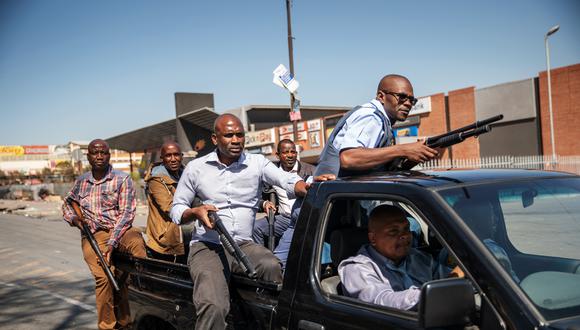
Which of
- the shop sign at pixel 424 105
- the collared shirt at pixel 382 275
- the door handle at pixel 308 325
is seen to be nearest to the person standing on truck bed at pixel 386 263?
the collared shirt at pixel 382 275

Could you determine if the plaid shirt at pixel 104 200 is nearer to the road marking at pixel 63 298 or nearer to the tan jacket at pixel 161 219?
the tan jacket at pixel 161 219

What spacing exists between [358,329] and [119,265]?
2.72 meters

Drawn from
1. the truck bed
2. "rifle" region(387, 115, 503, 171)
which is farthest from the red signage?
"rifle" region(387, 115, 503, 171)

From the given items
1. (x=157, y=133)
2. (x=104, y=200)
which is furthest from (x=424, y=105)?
(x=104, y=200)

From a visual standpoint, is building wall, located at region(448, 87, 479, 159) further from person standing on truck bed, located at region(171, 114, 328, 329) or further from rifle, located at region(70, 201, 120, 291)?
person standing on truck bed, located at region(171, 114, 328, 329)

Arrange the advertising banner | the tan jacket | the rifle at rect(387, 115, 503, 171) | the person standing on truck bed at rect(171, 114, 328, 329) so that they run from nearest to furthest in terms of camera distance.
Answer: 1. the rifle at rect(387, 115, 503, 171)
2. the person standing on truck bed at rect(171, 114, 328, 329)
3. the tan jacket
4. the advertising banner

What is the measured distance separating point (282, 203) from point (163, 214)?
1.52m

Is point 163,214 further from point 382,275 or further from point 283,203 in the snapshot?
point 382,275

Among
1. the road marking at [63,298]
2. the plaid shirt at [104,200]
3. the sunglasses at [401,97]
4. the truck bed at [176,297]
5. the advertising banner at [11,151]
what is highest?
the advertising banner at [11,151]

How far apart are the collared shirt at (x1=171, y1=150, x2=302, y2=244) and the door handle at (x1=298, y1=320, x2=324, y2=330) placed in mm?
1156

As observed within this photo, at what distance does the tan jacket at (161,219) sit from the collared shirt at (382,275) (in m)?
2.67

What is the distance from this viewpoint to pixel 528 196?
7.84 ft

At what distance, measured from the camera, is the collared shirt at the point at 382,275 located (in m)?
2.30

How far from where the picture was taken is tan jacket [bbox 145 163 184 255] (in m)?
4.90
